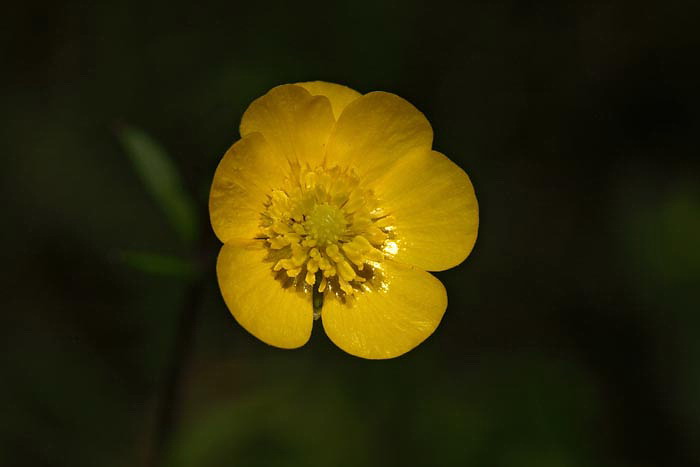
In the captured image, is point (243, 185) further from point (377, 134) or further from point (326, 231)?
point (377, 134)

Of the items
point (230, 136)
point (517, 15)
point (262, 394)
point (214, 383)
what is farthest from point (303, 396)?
point (517, 15)

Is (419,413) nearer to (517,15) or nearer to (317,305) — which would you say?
(317,305)

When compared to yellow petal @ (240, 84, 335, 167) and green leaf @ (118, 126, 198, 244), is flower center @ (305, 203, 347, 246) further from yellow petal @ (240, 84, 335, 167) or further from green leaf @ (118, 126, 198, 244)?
green leaf @ (118, 126, 198, 244)

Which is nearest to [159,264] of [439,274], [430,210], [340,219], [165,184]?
[165,184]

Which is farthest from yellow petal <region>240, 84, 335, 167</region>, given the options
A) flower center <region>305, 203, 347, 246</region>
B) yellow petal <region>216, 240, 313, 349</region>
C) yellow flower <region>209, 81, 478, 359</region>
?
yellow petal <region>216, 240, 313, 349</region>

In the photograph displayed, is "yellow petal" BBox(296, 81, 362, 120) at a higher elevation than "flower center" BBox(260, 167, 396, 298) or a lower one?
Result: higher

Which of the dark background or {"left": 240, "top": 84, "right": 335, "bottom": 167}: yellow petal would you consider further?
the dark background
